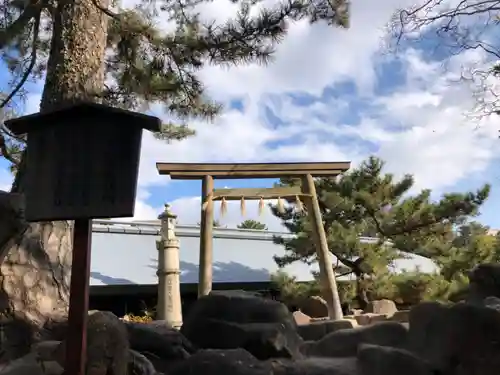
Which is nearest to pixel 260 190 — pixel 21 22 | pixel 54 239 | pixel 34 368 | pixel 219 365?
pixel 54 239

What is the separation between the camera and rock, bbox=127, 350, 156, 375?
12.3 ft

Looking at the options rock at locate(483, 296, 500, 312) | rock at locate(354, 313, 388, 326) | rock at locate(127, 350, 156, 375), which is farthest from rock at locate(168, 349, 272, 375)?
rock at locate(354, 313, 388, 326)

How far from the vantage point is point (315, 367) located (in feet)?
14.9

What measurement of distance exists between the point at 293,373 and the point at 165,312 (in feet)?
14.2

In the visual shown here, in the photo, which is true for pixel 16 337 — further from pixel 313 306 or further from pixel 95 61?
pixel 313 306

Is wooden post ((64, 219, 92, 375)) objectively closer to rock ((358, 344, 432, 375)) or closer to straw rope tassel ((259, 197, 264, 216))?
rock ((358, 344, 432, 375))

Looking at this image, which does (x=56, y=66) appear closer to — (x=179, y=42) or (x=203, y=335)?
(x=179, y=42)

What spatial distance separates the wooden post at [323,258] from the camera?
295 inches

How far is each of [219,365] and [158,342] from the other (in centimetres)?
101

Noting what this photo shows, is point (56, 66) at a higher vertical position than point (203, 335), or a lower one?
higher

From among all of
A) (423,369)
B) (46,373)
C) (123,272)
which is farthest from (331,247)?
(46,373)

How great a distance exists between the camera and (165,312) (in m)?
8.22

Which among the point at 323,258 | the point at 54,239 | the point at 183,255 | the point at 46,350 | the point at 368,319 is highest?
the point at 183,255

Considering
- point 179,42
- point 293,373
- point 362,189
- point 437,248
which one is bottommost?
point 293,373
